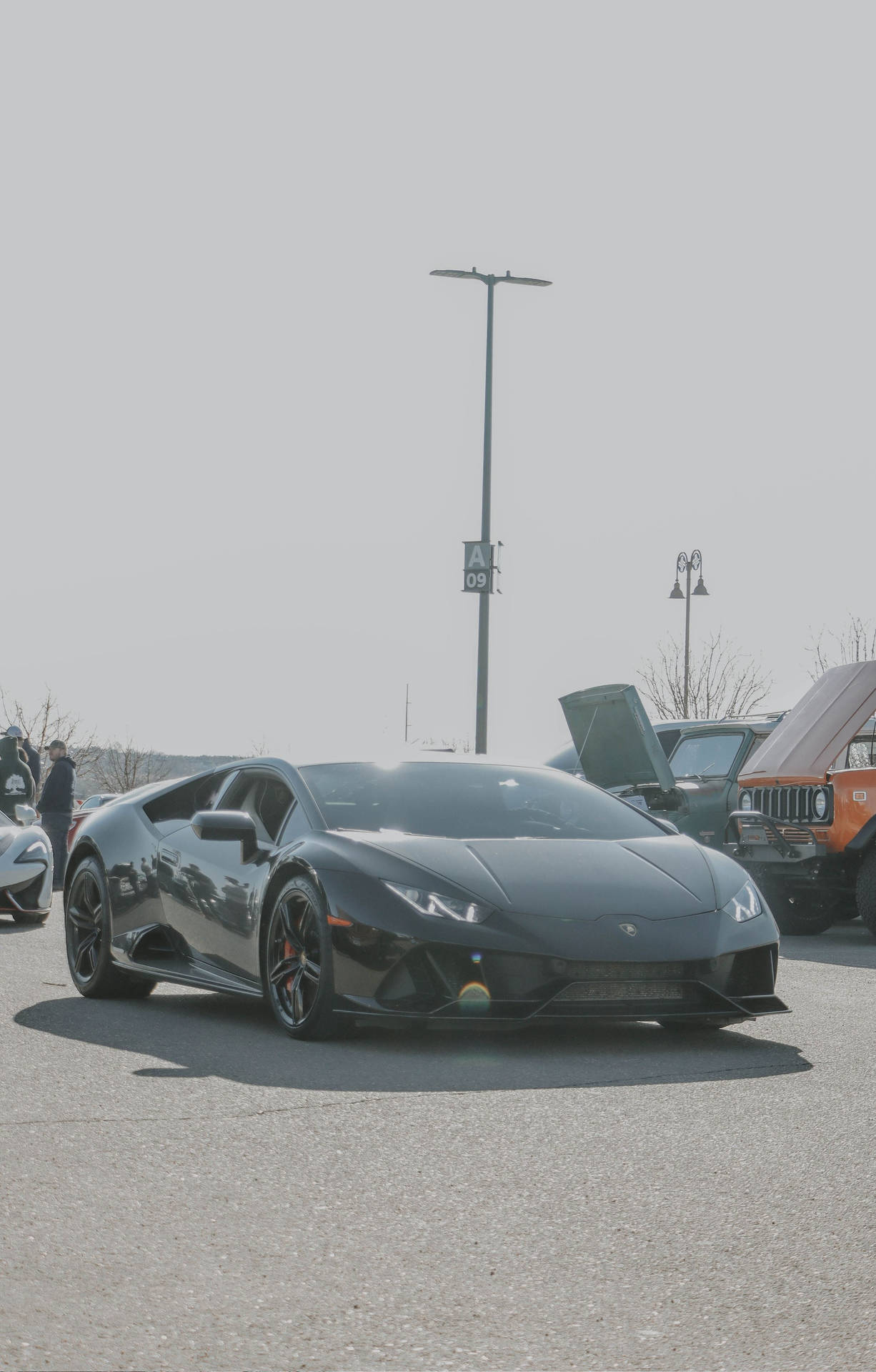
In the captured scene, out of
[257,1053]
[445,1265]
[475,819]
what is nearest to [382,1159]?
[445,1265]

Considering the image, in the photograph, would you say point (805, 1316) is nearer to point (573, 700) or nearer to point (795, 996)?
point (795, 996)

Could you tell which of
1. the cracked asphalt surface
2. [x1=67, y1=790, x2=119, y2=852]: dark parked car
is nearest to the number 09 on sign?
[x1=67, y1=790, x2=119, y2=852]: dark parked car

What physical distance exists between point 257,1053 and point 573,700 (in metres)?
9.97

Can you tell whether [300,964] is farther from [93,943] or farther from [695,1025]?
[93,943]

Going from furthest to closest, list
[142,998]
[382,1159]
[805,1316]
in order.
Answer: [142,998], [382,1159], [805,1316]

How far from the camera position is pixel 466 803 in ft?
26.2

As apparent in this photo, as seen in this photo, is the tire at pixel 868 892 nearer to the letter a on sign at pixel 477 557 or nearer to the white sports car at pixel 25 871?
the white sports car at pixel 25 871

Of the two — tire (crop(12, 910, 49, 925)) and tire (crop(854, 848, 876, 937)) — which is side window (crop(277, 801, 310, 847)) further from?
tire (crop(854, 848, 876, 937))

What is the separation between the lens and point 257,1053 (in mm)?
6879

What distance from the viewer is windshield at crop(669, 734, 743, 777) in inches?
665

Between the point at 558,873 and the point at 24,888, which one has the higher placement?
the point at 558,873

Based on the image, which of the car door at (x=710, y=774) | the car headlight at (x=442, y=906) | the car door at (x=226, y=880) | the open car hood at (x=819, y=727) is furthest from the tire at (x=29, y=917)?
the car headlight at (x=442, y=906)

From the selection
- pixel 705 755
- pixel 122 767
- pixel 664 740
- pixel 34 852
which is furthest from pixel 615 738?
pixel 122 767

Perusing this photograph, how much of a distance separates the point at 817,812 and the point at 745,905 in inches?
270
